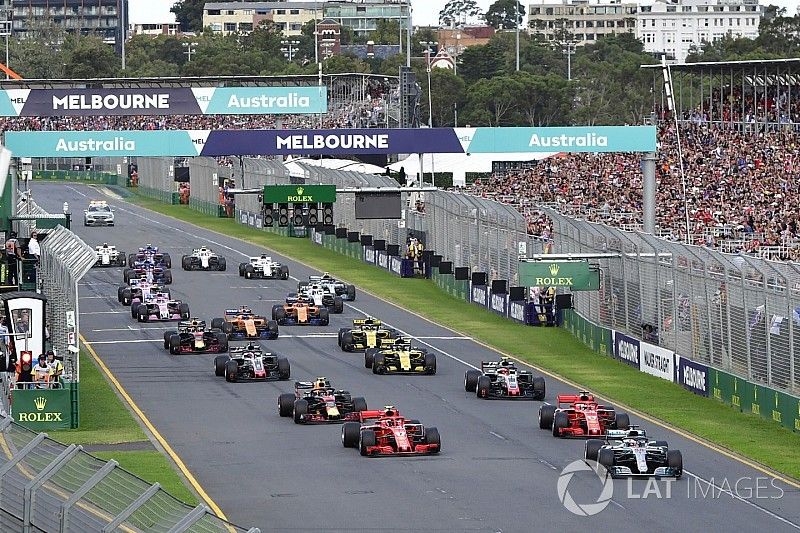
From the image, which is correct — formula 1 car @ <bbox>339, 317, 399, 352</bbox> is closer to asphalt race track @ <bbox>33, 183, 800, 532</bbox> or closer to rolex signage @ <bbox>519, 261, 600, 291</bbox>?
asphalt race track @ <bbox>33, 183, 800, 532</bbox>

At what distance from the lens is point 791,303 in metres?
34.4

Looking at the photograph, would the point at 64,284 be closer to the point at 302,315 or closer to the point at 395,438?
the point at 395,438

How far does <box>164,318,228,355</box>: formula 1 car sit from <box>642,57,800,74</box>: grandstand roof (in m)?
35.1

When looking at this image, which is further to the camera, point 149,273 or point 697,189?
point 697,189

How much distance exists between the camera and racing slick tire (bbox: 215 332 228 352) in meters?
46.9

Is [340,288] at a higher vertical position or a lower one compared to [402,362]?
higher

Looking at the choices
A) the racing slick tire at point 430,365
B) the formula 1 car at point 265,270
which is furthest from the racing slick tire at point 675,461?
the formula 1 car at point 265,270

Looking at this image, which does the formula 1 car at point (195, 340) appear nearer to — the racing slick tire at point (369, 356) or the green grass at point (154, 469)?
the racing slick tire at point (369, 356)

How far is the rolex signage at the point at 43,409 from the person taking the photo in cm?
3406

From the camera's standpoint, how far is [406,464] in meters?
29.8

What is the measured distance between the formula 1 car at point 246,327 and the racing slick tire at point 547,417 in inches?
673

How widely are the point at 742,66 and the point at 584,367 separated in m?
39.6

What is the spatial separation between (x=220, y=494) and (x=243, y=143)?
23929 millimetres

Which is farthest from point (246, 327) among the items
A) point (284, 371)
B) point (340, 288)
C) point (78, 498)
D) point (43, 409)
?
point (78, 498)
